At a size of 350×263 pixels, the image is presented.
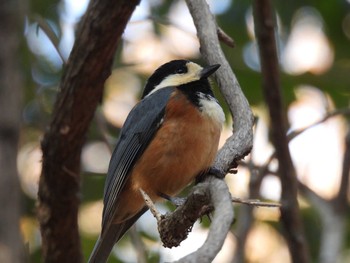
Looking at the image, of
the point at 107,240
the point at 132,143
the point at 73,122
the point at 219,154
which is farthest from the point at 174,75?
the point at 219,154

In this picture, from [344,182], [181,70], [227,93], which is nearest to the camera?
[227,93]

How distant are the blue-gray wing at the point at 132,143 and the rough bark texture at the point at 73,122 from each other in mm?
262

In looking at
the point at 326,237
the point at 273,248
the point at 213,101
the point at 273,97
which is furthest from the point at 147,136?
the point at 273,248

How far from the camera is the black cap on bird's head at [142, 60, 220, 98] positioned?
15.1 feet

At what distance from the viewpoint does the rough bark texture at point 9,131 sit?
3.54 m

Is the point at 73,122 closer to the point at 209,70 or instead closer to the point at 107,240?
the point at 107,240

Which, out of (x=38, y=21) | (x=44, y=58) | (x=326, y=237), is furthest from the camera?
(x=44, y=58)

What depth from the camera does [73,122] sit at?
455 cm

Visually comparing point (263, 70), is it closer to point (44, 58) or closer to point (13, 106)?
point (13, 106)

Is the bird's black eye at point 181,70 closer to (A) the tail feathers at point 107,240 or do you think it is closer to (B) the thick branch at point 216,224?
(A) the tail feathers at point 107,240

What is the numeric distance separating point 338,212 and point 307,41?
227 centimetres

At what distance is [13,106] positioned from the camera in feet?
12.6

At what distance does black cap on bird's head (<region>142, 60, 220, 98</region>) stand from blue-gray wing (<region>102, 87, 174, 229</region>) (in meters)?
0.13

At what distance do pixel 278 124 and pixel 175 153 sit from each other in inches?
27.5
